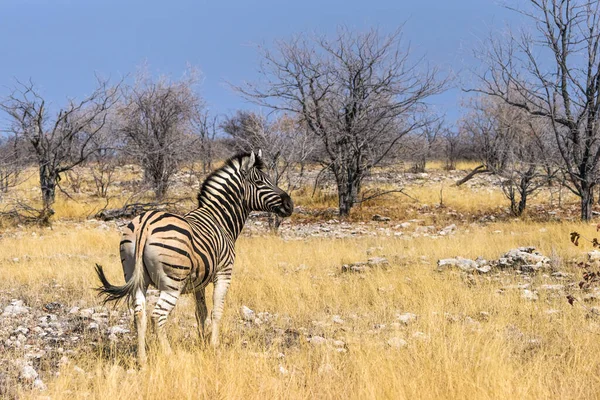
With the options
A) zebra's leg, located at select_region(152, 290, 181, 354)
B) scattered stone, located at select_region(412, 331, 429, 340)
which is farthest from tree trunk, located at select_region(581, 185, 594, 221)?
zebra's leg, located at select_region(152, 290, 181, 354)

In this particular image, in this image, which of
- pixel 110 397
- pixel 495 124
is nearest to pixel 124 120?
pixel 495 124

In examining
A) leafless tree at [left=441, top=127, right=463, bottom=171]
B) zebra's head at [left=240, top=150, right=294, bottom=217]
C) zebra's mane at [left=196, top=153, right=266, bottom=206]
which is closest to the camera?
zebra's mane at [left=196, top=153, right=266, bottom=206]

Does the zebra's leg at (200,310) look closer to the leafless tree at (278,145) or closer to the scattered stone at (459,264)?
the scattered stone at (459,264)

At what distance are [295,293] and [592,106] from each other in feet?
35.8

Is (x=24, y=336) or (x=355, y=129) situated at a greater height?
(x=355, y=129)

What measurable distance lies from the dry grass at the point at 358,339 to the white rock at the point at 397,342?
0.09m

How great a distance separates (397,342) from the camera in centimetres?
418

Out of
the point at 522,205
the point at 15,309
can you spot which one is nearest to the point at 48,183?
the point at 15,309

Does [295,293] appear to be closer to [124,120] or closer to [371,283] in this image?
[371,283]

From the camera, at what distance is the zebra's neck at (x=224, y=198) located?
500 centimetres

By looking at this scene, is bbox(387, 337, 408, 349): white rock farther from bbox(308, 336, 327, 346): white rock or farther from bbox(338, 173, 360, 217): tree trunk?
bbox(338, 173, 360, 217): tree trunk

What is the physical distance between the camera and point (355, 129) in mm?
16078

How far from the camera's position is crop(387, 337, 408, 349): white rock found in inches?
162

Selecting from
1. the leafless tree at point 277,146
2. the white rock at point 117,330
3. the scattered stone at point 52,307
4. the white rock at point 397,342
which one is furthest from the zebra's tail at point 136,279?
the leafless tree at point 277,146
